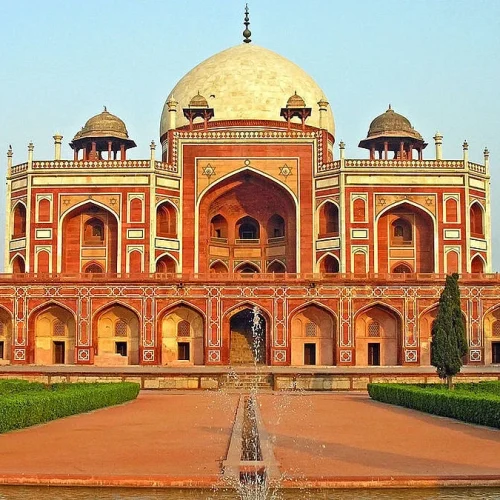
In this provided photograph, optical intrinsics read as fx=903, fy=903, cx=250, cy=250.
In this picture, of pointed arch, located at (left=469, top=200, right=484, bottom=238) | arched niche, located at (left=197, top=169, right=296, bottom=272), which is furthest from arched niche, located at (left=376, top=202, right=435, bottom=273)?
arched niche, located at (left=197, top=169, right=296, bottom=272)

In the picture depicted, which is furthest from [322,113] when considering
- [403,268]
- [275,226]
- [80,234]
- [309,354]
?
[309,354]

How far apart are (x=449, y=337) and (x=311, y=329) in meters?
9.70

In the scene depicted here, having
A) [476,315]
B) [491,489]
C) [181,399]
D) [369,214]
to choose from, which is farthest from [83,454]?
[369,214]

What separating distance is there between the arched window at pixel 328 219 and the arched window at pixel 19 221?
411 inches

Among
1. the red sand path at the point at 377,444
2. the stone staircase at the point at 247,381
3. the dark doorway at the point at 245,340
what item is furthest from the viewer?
the dark doorway at the point at 245,340

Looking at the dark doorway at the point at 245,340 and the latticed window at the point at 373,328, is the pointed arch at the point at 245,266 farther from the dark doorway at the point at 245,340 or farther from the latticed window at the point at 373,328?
the latticed window at the point at 373,328

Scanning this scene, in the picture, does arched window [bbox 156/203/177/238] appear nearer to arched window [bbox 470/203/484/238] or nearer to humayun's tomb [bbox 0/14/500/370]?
humayun's tomb [bbox 0/14/500/370]

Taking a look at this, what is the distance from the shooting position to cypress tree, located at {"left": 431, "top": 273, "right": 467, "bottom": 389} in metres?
17.6

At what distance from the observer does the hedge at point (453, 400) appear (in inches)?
487

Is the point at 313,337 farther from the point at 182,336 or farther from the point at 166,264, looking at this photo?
the point at 166,264

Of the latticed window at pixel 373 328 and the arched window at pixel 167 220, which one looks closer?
the latticed window at pixel 373 328

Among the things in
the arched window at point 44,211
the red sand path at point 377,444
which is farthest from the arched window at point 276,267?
the red sand path at point 377,444

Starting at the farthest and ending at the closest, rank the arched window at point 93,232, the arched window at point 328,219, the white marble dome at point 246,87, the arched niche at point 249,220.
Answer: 1. the white marble dome at point 246,87
2. the arched niche at point 249,220
3. the arched window at point 93,232
4. the arched window at point 328,219

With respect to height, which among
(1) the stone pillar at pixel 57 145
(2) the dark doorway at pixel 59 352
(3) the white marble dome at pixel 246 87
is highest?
(3) the white marble dome at pixel 246 87
